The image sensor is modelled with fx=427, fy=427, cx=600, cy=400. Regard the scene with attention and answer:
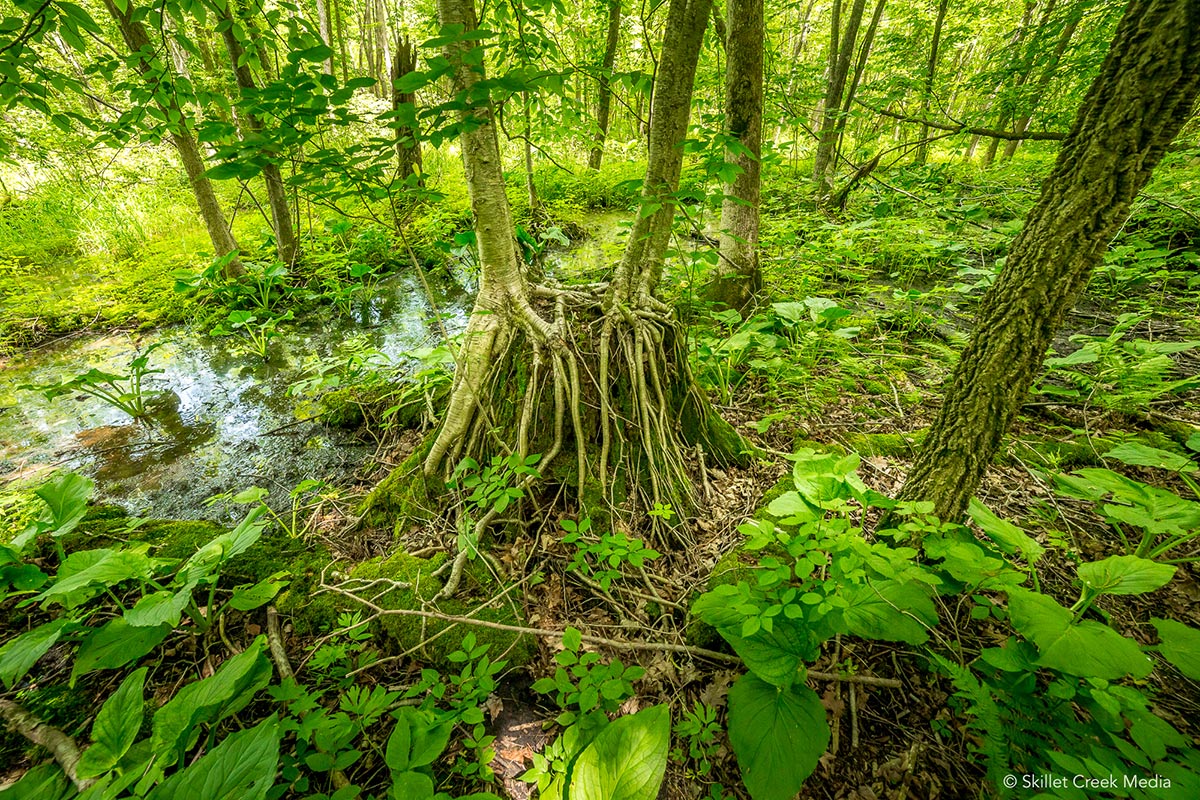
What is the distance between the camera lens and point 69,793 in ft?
4.10

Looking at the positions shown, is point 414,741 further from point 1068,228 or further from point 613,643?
point 1068,228

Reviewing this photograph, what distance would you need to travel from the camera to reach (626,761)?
122cm

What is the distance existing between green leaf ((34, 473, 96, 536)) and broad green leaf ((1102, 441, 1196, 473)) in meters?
4.42

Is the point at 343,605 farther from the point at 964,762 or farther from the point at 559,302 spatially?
the point at 964,762

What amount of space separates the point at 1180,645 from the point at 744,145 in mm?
3296

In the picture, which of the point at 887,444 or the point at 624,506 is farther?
the point at 887,444

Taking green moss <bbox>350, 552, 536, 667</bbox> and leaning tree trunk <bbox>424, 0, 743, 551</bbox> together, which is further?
leaning tree trunk <bbox>424, 0, 743, 551</bbox>

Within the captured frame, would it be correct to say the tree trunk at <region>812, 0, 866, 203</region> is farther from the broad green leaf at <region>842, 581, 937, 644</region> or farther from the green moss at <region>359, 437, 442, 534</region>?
the green moss at <region>359, 437, 442, 534</region>

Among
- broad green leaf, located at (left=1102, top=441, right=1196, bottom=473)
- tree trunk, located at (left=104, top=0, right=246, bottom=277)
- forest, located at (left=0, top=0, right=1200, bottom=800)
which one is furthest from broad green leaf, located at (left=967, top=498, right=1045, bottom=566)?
tree trunk, located at (left=104, top=0, right=246, bottom=277)

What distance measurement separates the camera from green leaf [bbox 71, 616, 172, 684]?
1.51 meters

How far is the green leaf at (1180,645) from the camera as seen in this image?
1.15m

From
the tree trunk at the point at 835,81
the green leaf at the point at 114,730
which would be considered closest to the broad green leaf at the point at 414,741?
the green leaf at the point at 114,730

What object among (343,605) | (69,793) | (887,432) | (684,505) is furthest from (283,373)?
(887,432)

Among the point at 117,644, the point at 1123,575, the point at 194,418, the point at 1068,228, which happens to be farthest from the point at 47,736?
the point at 1068,228
